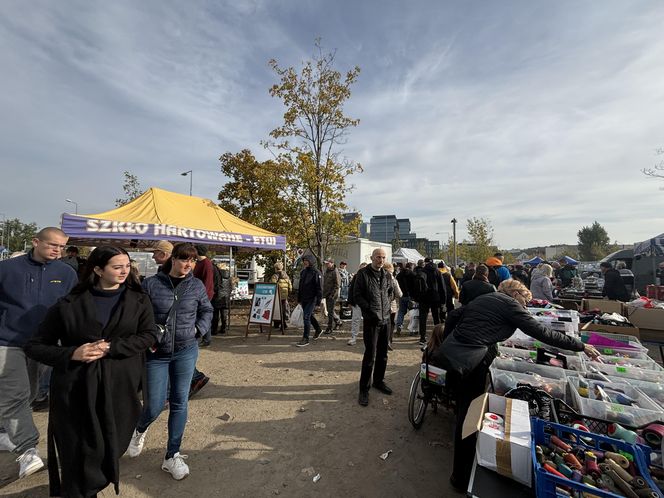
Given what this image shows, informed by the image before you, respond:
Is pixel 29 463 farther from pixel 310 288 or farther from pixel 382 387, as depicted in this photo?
pixel 310 288

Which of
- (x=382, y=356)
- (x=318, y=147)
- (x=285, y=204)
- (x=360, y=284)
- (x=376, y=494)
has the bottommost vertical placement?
(x=376, y=494)

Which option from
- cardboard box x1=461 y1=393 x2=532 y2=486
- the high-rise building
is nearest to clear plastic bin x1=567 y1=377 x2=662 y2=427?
cardboard box x1=461 y1=393 x2=532 y2=486

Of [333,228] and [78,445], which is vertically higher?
[333,228]

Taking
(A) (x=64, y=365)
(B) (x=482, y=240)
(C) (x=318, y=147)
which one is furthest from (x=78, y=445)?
(B) (x=482, y=240)

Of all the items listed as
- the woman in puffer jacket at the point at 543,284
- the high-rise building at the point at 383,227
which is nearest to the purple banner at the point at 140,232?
the woman in puffer jacket at the point at 543,284

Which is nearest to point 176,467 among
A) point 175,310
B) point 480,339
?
point 175,310

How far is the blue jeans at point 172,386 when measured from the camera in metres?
2.54

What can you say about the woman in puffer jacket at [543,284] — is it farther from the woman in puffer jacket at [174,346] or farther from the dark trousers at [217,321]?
the dark trousers at [217,321]

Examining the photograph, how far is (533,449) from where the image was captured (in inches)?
62.4

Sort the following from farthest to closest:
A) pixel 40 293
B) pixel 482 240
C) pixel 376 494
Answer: pixel 482 240, pixel 40 293, pixel 376 494

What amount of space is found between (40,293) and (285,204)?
8.15 metres

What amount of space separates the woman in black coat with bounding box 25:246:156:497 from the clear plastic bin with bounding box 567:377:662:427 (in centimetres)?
306

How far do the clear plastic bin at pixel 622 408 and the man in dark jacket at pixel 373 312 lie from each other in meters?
2.12

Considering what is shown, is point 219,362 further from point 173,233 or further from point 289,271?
point 289,271
